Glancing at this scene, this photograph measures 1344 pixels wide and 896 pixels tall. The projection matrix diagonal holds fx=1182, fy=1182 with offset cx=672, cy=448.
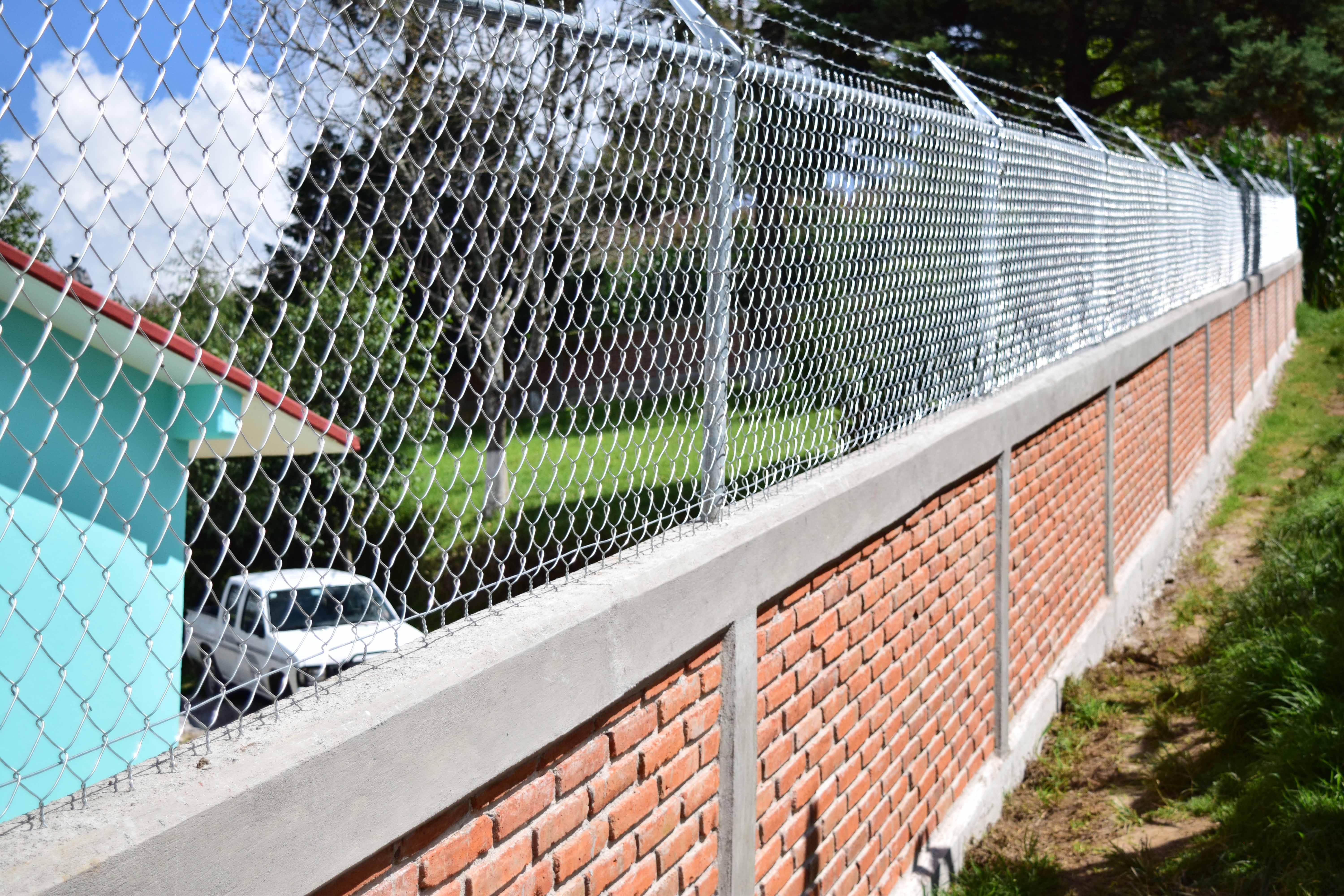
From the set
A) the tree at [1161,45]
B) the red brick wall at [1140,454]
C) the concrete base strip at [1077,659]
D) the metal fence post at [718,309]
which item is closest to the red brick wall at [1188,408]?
the concrete base strip at [1077,659]

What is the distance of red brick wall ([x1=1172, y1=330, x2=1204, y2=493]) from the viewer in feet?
31.2

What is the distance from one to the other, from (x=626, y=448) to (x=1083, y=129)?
5353 mm

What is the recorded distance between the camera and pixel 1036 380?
5742mm

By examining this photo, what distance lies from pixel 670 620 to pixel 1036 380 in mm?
3632

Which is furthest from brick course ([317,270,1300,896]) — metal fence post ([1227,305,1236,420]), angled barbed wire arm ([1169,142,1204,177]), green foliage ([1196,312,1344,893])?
metal fence post ([1227,305,1236,420])

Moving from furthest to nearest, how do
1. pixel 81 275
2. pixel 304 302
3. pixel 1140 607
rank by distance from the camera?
pixel 1140 607, pixel 304 302, pixel 81 275

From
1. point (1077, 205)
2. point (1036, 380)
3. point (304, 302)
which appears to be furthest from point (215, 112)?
point (1077, 205)

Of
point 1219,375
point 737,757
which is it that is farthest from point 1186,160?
point 737,757

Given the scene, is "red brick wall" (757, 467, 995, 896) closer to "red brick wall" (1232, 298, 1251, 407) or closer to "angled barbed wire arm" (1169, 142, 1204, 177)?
"angled barbed wire arm" (1169, 142, 1204, 177)

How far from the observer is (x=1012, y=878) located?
4.57 meters

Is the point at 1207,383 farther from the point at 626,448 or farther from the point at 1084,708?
the point at 626,448

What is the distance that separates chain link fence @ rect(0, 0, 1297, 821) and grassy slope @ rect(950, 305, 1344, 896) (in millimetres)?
1857

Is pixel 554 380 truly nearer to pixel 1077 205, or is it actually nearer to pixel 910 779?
pixel 910 779

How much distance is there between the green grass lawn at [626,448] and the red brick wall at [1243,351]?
36.2 feet
